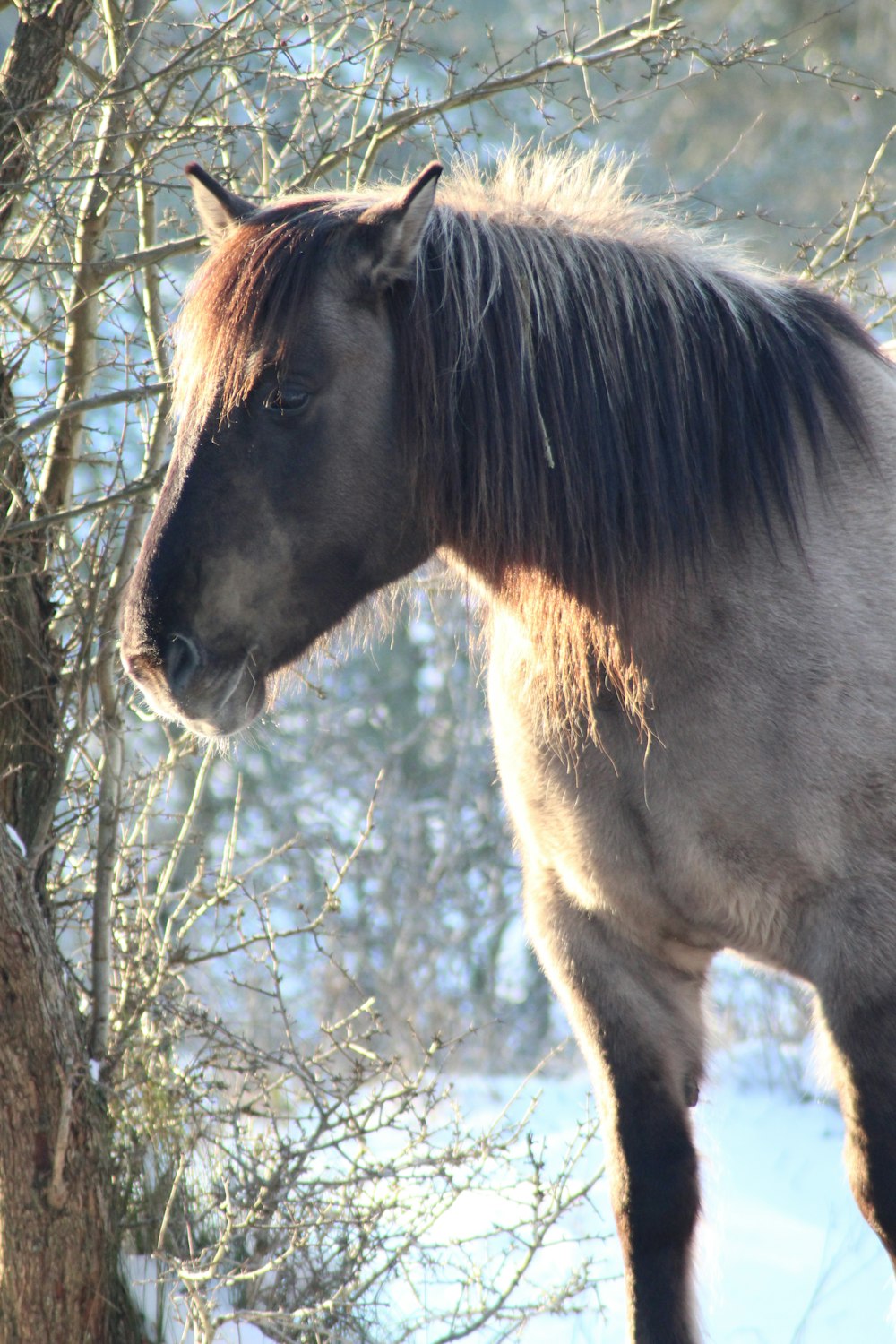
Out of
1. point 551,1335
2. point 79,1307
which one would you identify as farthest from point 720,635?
point 551,1335

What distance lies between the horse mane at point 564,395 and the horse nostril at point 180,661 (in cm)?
38

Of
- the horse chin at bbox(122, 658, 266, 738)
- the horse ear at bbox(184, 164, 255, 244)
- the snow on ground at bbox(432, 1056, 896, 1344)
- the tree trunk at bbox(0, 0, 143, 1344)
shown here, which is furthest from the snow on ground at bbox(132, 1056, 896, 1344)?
the horse ear at bbox(184, 164, 255, 244)

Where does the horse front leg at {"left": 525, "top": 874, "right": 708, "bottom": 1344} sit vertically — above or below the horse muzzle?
below

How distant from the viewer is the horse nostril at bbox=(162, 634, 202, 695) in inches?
75.9

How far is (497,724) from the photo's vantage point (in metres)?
2.55

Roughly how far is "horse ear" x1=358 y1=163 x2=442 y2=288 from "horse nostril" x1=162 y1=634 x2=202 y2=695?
26.7 inches

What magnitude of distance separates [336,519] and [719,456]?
69cm

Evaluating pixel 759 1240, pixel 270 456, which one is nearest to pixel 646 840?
pixel 270 456

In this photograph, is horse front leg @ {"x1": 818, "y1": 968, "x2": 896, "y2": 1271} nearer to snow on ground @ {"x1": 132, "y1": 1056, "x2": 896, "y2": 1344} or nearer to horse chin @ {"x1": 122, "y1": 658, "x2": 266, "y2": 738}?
snow on ground @ {"x1": 132, "y1": 1056, "x2": 896, "y2": 1344}

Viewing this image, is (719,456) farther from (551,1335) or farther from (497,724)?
(551,1335)

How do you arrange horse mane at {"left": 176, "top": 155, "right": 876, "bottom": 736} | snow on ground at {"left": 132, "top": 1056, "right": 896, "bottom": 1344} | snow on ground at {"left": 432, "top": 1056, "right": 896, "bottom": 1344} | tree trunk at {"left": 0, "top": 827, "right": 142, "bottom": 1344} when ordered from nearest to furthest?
1. horse mane at {"left": 176, "top": 155, "right": 876, "bottom": 736}
2. tree trunk at {"left": 0, "top": 827, "right": 142, "bottom": 1344}
3. snow on ground at {"left": 132, "top": 1056, "right": 896, "bottom": 1344}
4. snow on ground at {"left": 432, "top": 1056, "right": 896, "bottom": 1344}

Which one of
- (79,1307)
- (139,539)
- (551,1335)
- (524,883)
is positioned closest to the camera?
(79,1307)

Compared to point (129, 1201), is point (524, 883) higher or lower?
higher

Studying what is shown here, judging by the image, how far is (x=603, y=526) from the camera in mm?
2109
